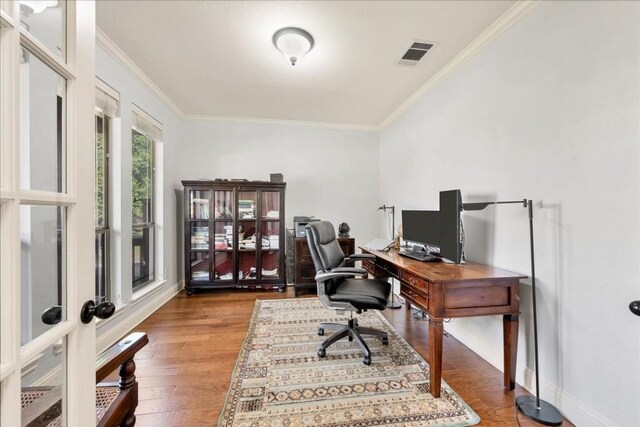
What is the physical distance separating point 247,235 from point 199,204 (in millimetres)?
761

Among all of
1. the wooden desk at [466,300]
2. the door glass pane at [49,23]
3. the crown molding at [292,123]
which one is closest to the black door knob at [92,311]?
the door glass pane at [49,23]

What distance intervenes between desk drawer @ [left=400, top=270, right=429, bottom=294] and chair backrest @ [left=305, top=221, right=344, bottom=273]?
560 millimetres

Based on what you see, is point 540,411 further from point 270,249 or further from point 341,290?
point 270,249

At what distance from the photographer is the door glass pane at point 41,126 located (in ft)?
1.96

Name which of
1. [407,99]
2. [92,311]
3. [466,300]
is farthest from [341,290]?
[407,99]

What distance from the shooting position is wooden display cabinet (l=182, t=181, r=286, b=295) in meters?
3.60

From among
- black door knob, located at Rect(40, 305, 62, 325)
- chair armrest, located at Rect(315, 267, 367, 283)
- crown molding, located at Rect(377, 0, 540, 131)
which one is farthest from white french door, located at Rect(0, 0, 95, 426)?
crown molding, located at Rect(377, 0, 540, 131)

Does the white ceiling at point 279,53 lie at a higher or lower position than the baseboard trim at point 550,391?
higher

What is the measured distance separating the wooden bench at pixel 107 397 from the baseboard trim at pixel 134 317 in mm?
1407

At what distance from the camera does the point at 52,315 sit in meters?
0.68

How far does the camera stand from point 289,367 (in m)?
1.94

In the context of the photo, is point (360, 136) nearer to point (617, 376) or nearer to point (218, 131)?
point (218, 131)

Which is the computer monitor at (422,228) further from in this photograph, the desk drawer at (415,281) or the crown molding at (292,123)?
the crown molding at (292,123)

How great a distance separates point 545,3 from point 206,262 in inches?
159
